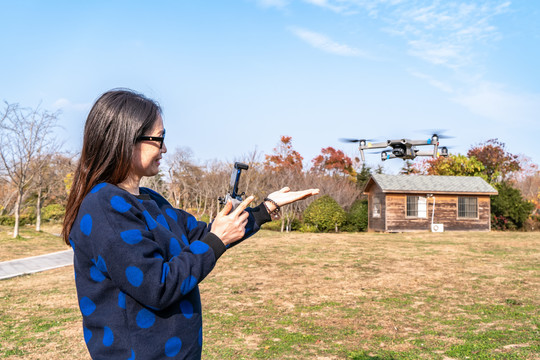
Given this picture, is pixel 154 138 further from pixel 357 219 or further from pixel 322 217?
pixel 357 219

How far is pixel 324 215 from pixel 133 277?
23.9m

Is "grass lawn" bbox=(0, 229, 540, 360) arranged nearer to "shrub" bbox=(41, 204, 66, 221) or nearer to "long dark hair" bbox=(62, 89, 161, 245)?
"long dark hair" bbox=(62, 89, 161, 245)

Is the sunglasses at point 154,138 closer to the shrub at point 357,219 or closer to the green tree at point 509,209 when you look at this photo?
the shrub at point 357,219

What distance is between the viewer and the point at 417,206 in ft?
86.5

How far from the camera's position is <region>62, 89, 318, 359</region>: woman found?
1.34 meters

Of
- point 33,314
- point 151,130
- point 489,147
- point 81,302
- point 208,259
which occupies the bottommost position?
point 33,314

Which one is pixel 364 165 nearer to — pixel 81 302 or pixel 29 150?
pixel 29 150

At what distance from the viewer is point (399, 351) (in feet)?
16.3

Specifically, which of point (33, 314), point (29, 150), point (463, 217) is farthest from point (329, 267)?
point (463, 217)

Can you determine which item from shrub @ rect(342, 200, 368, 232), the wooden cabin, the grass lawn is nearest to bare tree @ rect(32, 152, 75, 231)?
the grass lawn

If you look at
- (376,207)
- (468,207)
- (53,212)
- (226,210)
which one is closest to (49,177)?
(53,212)

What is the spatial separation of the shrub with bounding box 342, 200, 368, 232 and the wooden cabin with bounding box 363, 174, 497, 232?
0.84m

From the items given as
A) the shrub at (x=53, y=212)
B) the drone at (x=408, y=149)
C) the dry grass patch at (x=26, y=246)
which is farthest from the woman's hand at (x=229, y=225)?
the shrub at (x=53, y=212)

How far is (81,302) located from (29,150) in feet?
62.9
